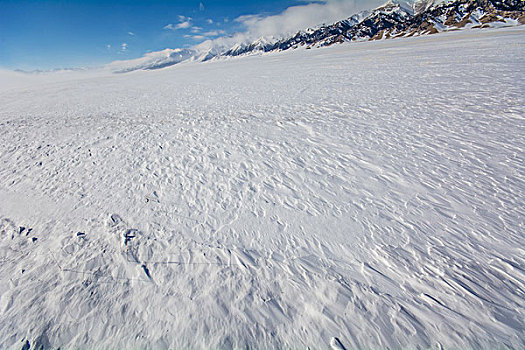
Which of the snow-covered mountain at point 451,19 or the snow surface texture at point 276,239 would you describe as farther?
the snow-covered mountain at point 451,19

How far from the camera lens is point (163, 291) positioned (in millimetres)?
2061

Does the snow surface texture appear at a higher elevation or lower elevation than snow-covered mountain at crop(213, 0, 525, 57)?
lower

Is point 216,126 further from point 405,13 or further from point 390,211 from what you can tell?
point 405,13

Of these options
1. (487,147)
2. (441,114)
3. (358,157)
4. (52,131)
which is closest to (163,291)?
(358,157)

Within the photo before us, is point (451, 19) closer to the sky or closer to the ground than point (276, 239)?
closer to the sky

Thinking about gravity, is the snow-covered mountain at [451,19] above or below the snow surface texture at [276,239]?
above

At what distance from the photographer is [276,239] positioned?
100 inches

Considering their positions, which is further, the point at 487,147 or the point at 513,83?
the point at 513,83

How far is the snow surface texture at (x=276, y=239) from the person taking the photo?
178cm

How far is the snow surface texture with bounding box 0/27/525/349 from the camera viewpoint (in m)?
1.78

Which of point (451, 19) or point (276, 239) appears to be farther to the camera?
point (451, 19)

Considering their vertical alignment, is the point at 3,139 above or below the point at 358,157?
above

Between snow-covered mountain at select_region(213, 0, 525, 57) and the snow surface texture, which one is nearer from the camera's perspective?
the snow surface texture

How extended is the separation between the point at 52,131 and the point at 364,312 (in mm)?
8892
